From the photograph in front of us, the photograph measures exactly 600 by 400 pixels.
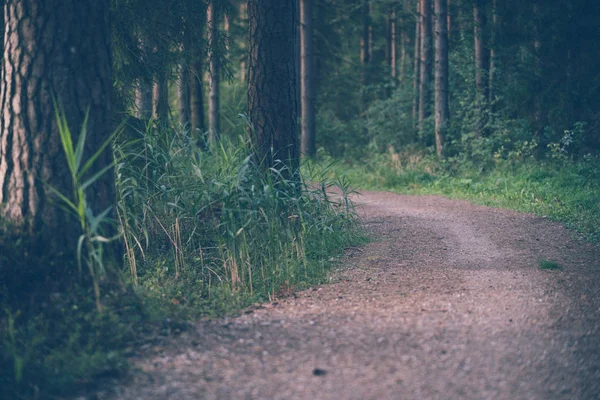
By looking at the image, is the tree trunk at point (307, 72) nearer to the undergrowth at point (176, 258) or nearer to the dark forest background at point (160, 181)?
the dark forest background at point (160, 181)

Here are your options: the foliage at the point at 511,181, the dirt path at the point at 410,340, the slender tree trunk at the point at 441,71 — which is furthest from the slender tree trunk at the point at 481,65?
the dirt path at the point at 410,340

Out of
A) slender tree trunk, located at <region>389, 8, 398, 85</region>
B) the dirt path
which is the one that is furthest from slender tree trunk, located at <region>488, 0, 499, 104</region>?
slender tree trunk, located at <region>389, 8, 398, 85</region>

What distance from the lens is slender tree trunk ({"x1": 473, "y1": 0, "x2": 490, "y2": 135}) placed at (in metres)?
16.5

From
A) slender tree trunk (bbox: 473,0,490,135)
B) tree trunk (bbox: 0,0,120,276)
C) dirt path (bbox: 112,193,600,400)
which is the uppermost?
slender tree trunk (bbox: 473,0,490,135)

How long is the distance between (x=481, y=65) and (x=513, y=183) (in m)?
6.23

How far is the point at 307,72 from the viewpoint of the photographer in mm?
17906

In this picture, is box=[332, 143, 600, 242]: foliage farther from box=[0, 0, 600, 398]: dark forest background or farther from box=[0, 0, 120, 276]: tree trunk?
box=[0, 0, 120, 276]: tree trunk

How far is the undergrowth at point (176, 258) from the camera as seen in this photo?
12.5 feet

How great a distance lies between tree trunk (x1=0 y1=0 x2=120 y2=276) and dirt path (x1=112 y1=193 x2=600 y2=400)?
1268mm

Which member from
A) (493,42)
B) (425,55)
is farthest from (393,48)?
(493,42)

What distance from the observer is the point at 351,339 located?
4.09 meters

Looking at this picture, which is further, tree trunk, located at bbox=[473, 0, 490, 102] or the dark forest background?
tree trunk, located at bbox=[473, 0, 490, 102]

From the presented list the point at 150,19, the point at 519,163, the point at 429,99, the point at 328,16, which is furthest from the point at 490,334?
the point at 328,16

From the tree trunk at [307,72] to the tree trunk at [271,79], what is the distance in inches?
373
